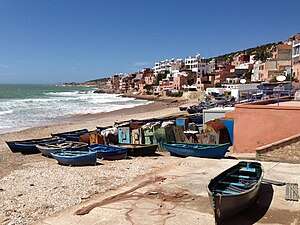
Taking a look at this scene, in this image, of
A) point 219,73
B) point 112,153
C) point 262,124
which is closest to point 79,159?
point 112,153

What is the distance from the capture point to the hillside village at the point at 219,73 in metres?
50.0

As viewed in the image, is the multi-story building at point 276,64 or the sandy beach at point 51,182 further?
the multi-story building at point 276,64

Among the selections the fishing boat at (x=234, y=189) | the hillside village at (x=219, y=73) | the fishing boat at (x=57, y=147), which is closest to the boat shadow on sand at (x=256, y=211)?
the fishing boat at (x=234, y=189)

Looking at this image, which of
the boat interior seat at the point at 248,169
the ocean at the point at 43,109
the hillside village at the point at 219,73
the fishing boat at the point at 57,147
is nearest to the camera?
the boat interior seat at the point at 248,169

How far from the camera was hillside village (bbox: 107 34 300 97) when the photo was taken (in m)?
50.0

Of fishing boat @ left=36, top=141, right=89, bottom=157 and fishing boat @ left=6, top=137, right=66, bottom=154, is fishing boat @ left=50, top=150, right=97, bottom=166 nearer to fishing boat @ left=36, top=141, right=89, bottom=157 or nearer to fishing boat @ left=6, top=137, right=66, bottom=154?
fishing boat @ left=36, top=141, right=89, bottom=157

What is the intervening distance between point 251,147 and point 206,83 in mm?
65017

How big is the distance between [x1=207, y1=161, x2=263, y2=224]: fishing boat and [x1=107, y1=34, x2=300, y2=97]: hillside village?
91.5ft

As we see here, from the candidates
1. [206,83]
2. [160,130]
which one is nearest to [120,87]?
[206,83]

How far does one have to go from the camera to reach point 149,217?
24.6ft

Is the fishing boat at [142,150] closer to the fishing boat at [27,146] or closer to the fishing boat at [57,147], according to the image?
the fishing boat at [57,147]

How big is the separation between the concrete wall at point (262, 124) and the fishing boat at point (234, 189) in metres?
4.09

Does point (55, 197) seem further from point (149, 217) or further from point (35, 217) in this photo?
point (149, 217)

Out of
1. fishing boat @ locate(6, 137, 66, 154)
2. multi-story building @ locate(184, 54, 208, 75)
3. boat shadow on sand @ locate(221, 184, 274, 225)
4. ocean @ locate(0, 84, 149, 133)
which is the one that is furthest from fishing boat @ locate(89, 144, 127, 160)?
multi-story building @ locate(184, 54, 208, 75)
